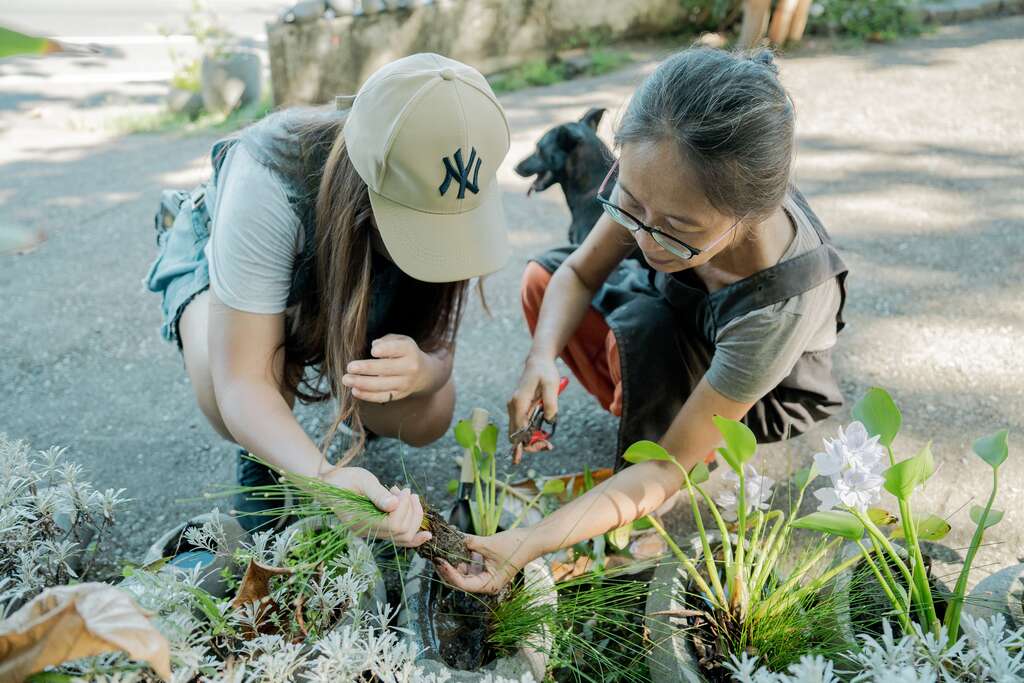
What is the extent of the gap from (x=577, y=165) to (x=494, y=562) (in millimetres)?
1344

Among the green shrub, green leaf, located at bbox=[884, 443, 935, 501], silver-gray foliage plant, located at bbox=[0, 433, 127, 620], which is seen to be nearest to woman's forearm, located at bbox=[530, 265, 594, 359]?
green leaf, located at bbox=[884, 443, 935, 501]

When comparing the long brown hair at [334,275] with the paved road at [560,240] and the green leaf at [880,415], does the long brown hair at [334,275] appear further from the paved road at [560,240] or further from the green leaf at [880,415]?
the green leaf at [880,415]

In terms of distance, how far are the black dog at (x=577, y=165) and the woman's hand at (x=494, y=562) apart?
1171mm

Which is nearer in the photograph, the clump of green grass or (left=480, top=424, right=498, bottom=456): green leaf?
the clump of green grass

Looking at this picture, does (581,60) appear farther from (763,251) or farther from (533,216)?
(763,251)

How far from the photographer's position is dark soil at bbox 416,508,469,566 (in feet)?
4.40

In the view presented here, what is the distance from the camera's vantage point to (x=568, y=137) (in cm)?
236

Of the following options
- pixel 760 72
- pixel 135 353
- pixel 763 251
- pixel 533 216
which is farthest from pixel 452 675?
pixel 533 216

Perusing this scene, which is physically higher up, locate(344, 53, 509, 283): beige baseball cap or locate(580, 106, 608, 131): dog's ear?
locate(344, 53, 509, 283): beige baseball cap

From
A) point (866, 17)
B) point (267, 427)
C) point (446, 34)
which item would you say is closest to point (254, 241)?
point (267, 427)

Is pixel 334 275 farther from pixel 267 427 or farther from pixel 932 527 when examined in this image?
pixel 932 527

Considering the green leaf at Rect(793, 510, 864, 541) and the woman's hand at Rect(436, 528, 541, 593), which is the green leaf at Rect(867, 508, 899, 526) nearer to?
the green leaf at Rect(793, 510, 864, 541)

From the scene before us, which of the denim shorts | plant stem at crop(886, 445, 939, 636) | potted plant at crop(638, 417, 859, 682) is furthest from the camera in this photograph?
the denim shorts

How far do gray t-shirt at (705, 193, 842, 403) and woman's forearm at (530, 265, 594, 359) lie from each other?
396 millimetres
